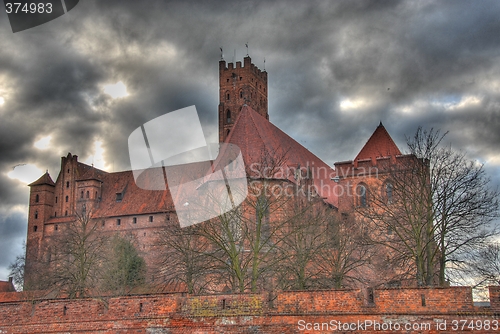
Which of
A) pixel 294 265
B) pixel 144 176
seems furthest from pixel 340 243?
pixel 144 176

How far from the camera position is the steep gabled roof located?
4088cm

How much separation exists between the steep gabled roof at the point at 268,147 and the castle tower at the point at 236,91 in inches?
509

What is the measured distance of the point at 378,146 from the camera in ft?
150

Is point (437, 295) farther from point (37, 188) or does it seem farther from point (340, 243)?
point (37, 188)

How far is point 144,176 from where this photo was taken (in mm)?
63281

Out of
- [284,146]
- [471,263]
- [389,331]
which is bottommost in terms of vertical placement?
[389,331]

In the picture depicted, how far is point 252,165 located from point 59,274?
13.5 metres

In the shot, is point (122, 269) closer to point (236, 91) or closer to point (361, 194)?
point (361, 194)

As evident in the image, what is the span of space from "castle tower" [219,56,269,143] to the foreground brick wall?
45980 millimetres

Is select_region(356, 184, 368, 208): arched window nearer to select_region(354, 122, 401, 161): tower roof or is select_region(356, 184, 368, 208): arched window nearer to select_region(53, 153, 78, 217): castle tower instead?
select_region(354, 122, 401, 161): tower roof

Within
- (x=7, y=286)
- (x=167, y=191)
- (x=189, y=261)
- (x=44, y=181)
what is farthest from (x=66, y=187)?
(x=189, y=261)

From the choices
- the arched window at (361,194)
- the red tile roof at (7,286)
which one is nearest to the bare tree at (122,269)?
the arched window at (361,194)

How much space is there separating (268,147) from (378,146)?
8636 mm

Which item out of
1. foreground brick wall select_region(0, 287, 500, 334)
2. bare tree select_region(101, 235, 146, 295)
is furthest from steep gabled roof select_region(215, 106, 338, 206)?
foreground brick wall select_region(0, 287, 500, 334)
